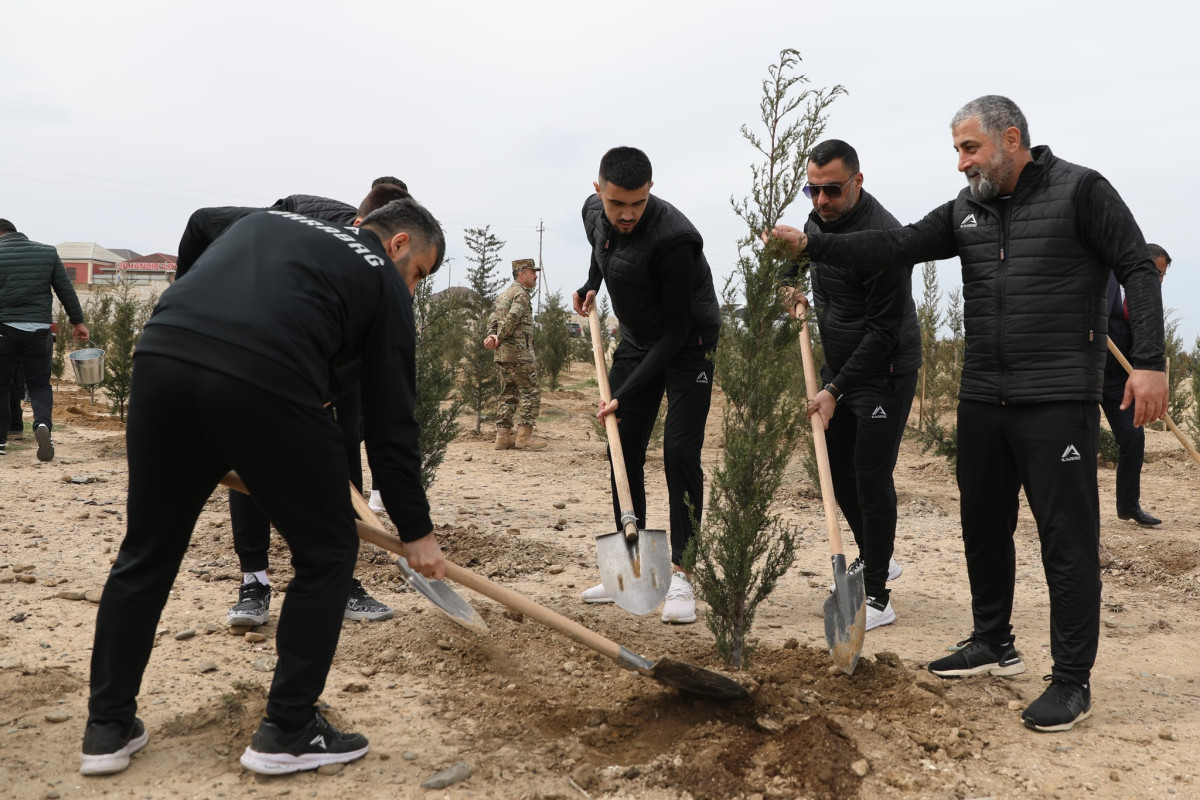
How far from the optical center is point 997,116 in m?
3.46

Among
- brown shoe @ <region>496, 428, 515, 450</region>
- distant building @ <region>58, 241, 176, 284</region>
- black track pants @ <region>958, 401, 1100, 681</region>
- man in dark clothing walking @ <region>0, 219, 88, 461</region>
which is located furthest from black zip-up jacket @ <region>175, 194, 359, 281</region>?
distant building @ <region>58, 241, 176, 284</region>

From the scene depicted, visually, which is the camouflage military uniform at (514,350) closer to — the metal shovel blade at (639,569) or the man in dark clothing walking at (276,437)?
the metal shovel blade at (639,569)

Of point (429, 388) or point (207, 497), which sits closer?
point (207, 497)

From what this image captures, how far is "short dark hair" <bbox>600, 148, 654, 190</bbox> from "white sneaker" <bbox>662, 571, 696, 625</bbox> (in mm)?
1974

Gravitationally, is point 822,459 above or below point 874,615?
above

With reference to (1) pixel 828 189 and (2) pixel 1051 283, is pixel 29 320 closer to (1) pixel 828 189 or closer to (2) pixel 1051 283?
(1) pixel 828 189

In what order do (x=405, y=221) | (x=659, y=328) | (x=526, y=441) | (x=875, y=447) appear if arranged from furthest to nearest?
(x=526, y=441)
(x=659, y=328)
(x=875, y=447)
(x=405, y=221)

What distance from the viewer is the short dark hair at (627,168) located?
430cm

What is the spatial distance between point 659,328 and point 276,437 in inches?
98.3

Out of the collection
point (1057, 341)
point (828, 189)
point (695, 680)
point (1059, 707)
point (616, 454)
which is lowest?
point (1059, 707)

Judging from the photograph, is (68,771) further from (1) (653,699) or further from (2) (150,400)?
(1) (653,699)

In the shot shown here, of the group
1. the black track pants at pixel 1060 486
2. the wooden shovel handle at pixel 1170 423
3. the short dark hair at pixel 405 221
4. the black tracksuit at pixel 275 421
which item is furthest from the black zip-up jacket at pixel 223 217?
the wooden shovel handle at pixel 1170 423

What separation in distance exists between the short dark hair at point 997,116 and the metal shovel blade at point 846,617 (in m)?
1.76

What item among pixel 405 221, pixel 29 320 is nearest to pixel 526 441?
pixel 29 320
